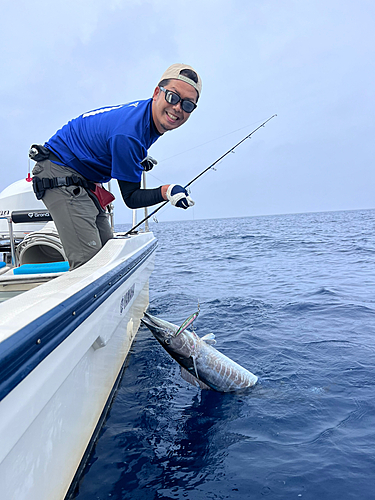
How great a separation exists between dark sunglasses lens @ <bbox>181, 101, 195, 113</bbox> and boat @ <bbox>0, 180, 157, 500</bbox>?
1.17 m

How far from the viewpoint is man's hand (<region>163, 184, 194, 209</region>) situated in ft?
8.75

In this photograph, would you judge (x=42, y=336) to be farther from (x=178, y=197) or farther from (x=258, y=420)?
(x=258, y=420)

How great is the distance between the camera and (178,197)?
2.66 meters

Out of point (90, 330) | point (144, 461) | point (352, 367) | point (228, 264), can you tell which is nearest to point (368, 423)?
point (352, 367)

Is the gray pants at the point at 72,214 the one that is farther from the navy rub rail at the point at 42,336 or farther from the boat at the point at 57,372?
the navy rub rail at the point at 42,336

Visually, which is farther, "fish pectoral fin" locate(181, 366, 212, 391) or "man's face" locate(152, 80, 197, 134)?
"fish pectoral fin" locate(181, 366, 212, 391)

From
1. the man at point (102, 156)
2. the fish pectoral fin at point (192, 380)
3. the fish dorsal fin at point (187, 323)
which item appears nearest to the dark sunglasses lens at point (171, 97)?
the man at point (102, 156)

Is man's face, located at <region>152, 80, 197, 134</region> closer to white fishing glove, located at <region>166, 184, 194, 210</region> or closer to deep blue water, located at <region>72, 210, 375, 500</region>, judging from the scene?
white fishing glove, located at <region>166, 184, 194, 210</region>

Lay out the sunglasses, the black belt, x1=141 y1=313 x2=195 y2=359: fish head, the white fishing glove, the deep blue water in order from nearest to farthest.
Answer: the deep blue water
the sunglasses
the white fishing glove
the black belt
x1=141 y1=313 x2=195 y2=359: fish head

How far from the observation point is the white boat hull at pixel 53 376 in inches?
42.6

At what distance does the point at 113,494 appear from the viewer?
80.0 inches

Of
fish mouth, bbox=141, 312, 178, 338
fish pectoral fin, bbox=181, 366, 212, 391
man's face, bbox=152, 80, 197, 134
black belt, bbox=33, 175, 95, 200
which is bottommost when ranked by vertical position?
fish pectoral fin, bbox=181, 366, 212, 391

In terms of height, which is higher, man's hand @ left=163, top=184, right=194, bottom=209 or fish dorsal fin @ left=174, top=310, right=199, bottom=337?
man's hand @ left=163, top=184, right=194, bottom=209

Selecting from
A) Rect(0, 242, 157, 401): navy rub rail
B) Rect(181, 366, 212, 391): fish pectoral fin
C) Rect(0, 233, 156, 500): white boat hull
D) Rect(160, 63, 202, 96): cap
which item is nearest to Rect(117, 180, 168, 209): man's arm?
Rect(0, 233, 156, 500): white boat hull
